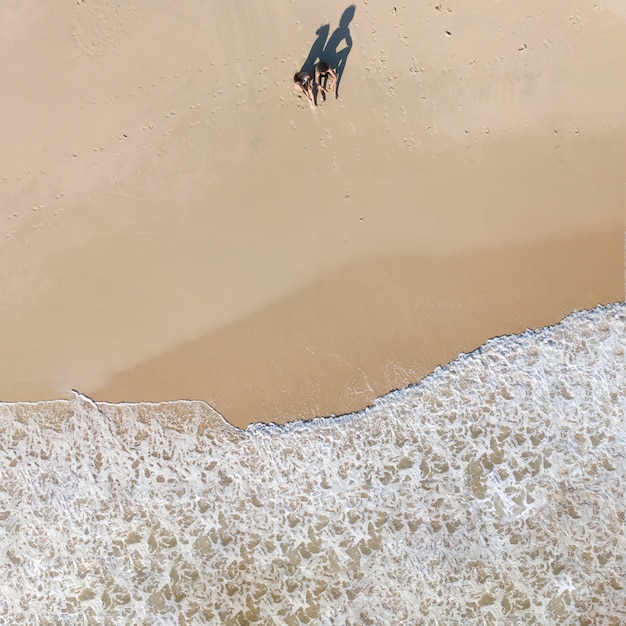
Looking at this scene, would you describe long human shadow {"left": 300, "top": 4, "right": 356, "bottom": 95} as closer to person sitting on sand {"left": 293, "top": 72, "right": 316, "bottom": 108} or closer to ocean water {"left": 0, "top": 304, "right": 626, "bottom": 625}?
person sitting on sand {"left": 293, "top": 72, "right": 316, "bottom": 108}

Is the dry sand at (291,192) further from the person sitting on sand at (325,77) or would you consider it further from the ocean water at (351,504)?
the ocean water at (351,504)

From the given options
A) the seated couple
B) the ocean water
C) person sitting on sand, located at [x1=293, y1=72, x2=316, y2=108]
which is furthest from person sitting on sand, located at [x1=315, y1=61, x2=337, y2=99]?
the ocean water

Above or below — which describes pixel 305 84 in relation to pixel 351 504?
above

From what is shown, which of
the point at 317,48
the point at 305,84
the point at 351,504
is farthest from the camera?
the point at 351,504

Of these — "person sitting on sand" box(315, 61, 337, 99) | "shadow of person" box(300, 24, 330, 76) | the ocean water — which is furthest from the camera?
the ocean water

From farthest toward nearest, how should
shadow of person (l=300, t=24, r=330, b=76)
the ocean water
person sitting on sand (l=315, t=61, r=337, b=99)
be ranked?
1. the ocean water
2. shadow of person (l=300, t=24, r=330, b=76)
3. person sitting on sand (l=315, t=61, r=337, b=99)

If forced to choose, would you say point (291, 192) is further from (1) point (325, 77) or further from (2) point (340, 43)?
(2) point (340, 43)

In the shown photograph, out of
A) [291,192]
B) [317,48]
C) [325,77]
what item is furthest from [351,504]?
[317,48]

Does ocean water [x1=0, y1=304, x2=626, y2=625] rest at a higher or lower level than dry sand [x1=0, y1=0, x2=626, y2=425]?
lower
